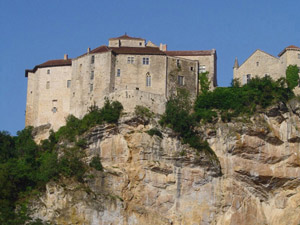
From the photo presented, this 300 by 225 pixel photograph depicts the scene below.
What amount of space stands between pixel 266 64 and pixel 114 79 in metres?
13.9

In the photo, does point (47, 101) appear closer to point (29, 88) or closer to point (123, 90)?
point (29, 88)

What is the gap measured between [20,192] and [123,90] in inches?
471

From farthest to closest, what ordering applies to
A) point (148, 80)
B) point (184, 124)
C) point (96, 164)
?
point (148, 80)
point (184, 124)
point (96, 164)

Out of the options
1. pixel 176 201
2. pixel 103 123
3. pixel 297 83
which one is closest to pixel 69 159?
pixel 103 123

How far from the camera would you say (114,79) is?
6731 centimetres

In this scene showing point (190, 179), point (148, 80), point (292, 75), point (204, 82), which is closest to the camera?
point (190, 179)

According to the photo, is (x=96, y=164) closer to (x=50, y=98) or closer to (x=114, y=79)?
(x=114, y=79)

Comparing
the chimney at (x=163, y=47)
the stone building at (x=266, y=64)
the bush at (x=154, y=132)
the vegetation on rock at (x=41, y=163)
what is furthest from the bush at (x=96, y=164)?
the stone building at (x=266, y=64)

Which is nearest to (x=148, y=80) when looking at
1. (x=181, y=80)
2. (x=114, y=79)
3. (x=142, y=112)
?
(x=114, y=79)

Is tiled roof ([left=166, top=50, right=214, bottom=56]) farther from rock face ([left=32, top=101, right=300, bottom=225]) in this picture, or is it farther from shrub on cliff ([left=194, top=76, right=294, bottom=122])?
rock face ([left=32, top=101, right=300, bottom=225])

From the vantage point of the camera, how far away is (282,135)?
64.5 meters

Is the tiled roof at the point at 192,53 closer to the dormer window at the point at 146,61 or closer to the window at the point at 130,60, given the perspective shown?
the dormer window at the point at 146,61

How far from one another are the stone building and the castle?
2.53 meters

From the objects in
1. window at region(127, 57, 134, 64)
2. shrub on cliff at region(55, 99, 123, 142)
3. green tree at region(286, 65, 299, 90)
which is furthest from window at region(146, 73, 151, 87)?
green tree at region(286, 65, 299, 90)
